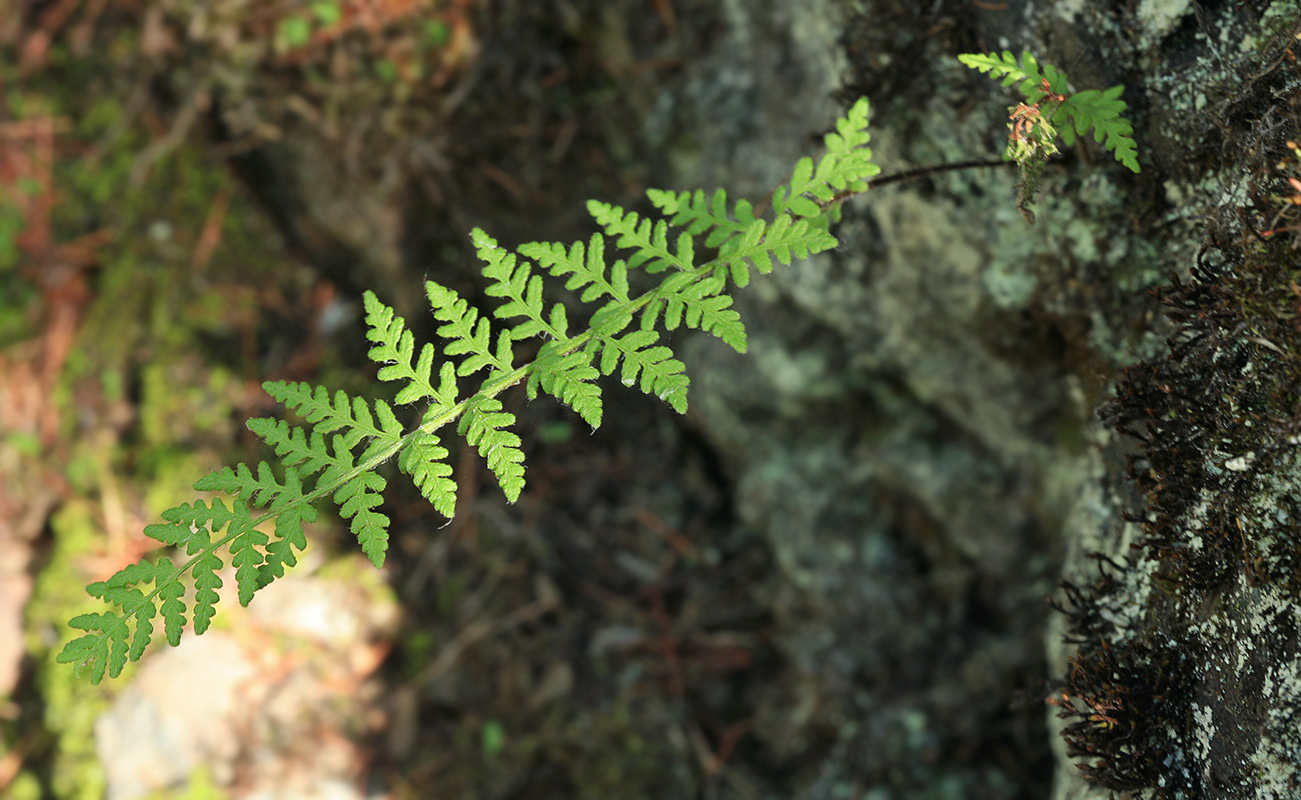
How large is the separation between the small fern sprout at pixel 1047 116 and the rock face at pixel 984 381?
25cm

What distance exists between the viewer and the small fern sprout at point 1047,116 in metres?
2.03

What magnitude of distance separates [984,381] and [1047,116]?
1291 mm

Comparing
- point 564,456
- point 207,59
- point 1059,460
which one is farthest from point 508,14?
point 1059,460

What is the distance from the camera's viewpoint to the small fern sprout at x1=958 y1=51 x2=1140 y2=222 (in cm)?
203

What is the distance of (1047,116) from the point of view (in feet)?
6.93

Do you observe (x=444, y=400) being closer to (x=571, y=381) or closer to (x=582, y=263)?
(x=571, y=381)

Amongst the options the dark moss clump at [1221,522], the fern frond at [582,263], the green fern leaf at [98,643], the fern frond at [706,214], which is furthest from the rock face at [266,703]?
the dark moss clump at [1221,522]

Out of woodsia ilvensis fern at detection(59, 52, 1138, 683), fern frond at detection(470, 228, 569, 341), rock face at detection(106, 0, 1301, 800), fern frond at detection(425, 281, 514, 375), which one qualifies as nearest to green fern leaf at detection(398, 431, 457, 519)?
woodsia ilvensis fern at detection(59, 52, 1138, 683)

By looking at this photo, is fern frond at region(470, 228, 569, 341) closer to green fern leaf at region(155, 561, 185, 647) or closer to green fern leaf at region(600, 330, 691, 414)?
green fern leaf at region(600, 330, 691, 414)

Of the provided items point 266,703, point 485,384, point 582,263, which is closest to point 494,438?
point 485,384

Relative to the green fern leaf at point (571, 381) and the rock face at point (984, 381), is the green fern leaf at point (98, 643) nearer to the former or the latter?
the green fern leaf at point (571, 381)

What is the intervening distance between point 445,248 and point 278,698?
87.6 inches

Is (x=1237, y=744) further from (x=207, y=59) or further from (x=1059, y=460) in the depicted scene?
(x=207, y=59)

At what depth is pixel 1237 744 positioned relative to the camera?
1.95 meters
